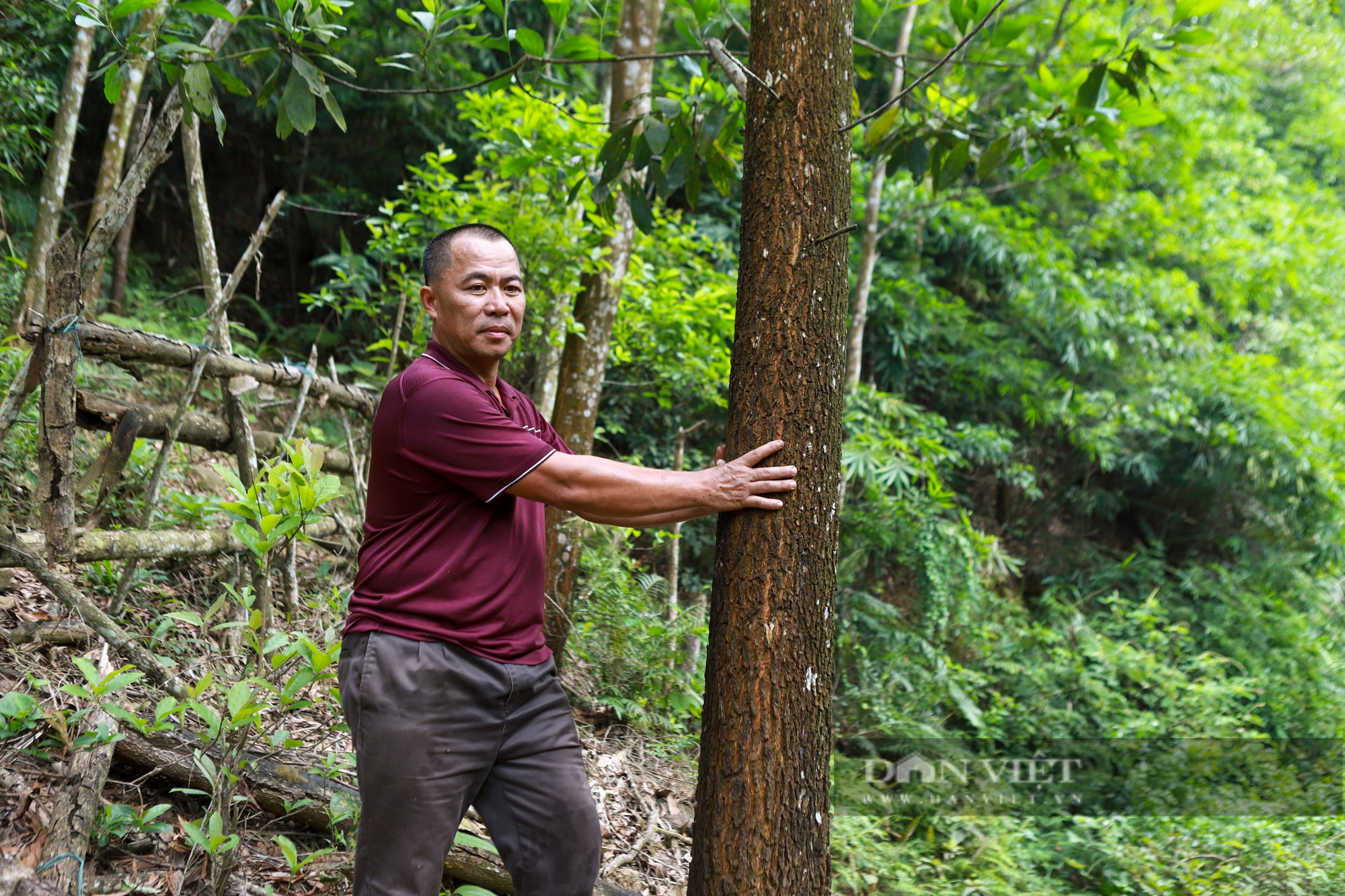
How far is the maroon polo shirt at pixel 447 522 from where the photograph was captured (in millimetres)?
1961

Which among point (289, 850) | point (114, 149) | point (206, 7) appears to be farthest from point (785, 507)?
point (114, 149)

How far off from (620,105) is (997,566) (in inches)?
235

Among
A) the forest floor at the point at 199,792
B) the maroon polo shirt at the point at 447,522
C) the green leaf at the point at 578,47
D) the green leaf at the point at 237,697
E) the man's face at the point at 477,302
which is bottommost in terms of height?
the forest floor at the point at 199,792

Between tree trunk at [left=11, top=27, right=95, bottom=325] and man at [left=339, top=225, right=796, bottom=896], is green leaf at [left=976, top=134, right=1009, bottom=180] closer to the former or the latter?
man at [left=339, top=225, right=796, bottom=896]

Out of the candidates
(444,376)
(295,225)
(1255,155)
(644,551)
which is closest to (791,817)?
(444,376)

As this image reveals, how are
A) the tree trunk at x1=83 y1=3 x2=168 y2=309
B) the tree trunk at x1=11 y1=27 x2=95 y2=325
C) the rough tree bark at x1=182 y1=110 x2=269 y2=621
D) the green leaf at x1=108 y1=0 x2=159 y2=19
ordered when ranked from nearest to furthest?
the green leaf at x1=108 y1=0 x2=159 y2=19
the rough tree bark at x1=182 y1=110 x2=269 y2=621
the tree trunk at x1=83 y1=3 x2=168 y2=309
the tree trunk at x1=11 y1=27 x2=95 y2=325

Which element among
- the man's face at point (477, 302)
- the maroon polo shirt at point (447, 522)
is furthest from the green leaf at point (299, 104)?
the maroon polo shirt at point (447, 522)

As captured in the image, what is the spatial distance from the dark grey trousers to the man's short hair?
95cm

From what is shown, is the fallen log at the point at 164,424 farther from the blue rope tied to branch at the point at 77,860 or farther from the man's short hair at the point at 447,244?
the blue rope tied to branch at the point at 77,860

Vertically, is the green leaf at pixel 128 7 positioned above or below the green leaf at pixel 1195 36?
below

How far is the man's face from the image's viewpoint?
2168 millimetres

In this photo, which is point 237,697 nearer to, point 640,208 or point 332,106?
point 332,106

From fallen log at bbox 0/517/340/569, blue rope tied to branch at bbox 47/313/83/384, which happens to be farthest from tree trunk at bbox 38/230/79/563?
fallen log at bbox 0/517/340/569

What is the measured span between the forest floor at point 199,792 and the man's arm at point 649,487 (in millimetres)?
1080
